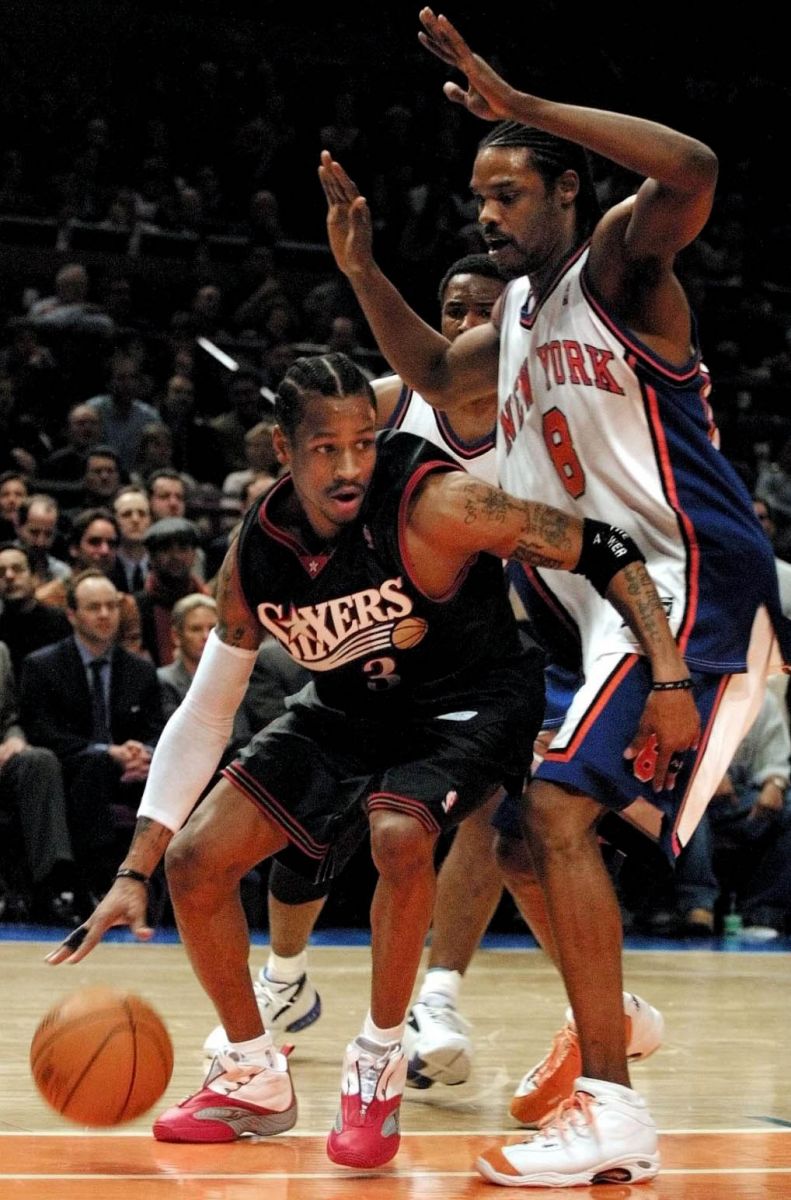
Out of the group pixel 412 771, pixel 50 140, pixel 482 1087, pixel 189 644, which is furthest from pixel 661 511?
pixel 50 140

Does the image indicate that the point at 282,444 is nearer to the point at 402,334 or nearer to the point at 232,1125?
the point at 402,334

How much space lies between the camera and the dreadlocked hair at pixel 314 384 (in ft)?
12.3

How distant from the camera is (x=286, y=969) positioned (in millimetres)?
5129

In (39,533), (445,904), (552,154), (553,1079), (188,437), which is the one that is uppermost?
(552,154)

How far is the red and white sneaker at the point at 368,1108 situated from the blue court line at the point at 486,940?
418 centimetres

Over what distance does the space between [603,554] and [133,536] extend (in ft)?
21.1

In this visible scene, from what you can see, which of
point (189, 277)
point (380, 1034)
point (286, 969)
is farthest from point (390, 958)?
point (189, 277)

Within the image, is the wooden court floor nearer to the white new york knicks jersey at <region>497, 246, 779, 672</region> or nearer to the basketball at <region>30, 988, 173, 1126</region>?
the basketball at <region>30, 988, 173, 1126</region>

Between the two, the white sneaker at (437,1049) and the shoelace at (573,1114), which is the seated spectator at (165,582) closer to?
the white sneaker at (437,1049)

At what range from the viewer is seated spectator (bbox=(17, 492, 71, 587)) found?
9.60m

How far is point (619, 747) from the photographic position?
3600 mm

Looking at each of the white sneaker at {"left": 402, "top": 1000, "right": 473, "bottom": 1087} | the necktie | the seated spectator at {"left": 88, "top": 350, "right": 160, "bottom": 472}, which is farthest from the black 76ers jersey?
the seated spectator at {"left": 88, "top": 350, "right": 160, "bottom": 472}

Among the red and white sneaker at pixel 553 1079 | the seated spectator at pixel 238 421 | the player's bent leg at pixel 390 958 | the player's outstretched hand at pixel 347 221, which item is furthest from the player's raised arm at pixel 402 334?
the seated spectator at pixel 238 421

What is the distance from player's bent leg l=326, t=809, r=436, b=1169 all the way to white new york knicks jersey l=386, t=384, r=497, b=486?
1.79 meters
